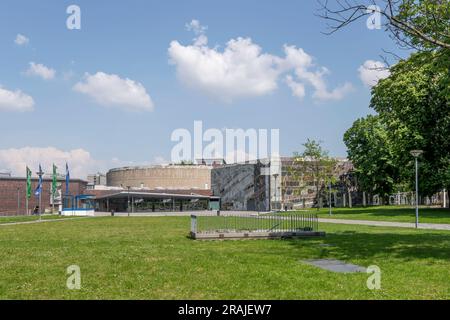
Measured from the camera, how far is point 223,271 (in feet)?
39.8

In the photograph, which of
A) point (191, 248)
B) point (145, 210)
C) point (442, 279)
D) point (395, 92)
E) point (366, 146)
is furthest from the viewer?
point (145, 210)

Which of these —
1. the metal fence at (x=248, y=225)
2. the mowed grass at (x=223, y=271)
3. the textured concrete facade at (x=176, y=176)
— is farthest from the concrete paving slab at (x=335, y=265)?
the textured concrete facade at (x=176, y=176)

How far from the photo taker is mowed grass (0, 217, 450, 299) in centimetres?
951

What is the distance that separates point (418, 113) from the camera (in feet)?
164

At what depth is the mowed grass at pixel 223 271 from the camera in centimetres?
951

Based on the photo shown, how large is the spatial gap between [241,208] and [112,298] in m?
96.3

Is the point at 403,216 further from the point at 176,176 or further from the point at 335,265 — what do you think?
the point at 176,176

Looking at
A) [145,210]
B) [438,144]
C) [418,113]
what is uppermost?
[418,113]

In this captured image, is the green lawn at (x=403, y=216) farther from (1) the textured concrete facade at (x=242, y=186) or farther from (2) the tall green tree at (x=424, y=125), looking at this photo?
(1) the textured concrete facade at (x=242, y=186)

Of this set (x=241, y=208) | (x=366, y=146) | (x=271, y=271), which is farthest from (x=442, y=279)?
(x=241, y=208)

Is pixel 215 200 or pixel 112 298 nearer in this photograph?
pixel 112 298

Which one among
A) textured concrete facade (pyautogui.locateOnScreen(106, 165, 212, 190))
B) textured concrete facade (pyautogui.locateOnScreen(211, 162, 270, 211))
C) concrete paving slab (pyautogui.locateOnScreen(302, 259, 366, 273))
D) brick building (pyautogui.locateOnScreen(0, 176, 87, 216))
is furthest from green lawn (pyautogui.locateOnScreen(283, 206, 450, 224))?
brick building (pyautogui.locateOnScreen(0, 176, 87, 216))
